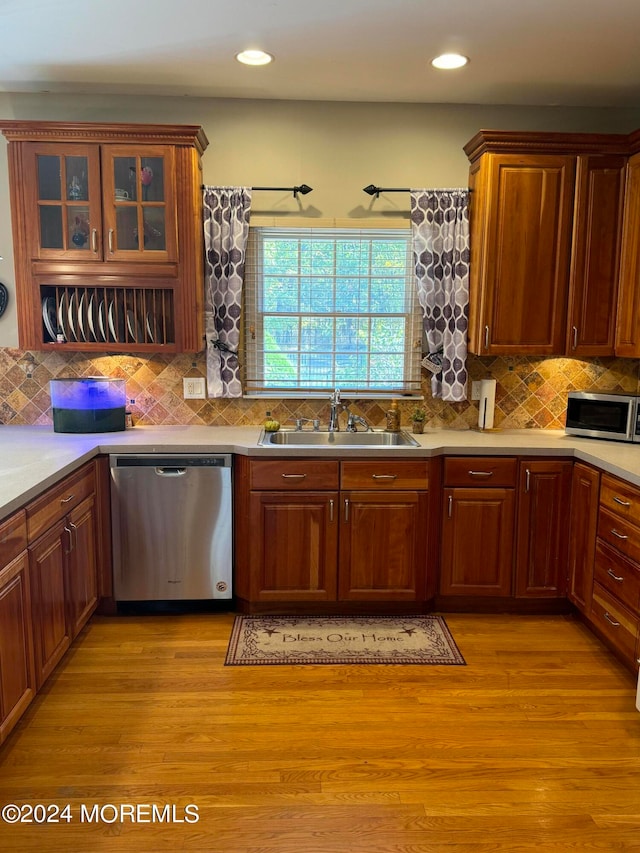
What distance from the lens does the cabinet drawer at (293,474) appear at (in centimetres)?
312

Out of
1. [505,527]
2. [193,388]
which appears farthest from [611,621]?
[193,388]

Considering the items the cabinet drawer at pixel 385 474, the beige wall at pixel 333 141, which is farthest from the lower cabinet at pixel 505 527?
the beige wall at pixel 333 141

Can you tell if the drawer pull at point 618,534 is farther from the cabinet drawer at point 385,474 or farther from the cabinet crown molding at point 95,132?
the cabinet crown molding at point 95,132

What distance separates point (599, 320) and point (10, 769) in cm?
328

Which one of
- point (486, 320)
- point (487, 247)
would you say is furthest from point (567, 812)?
point (487, 247)

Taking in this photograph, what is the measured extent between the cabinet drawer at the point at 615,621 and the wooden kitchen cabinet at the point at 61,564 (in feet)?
7.69

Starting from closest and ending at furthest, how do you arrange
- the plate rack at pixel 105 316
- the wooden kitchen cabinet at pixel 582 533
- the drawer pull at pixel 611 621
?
1. the drawer pull at pixel 611 621
2. the wooden kitchen cabinet at pixel 582 533
3. the plate rack at pixel 105 316

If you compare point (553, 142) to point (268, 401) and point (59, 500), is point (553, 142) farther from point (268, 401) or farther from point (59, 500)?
point (59, 500)

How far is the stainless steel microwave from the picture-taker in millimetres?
3156

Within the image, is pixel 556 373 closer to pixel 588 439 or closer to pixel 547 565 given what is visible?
pixel 588 439

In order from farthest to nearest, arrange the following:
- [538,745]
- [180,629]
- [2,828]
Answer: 1. [180,629]
2. [538,745]
3. [2,828]

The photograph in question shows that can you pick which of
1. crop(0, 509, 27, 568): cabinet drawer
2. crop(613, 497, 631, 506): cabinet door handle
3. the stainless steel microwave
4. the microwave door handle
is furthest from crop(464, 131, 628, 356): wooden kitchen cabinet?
crop(0, 509, 27, 568): cabinet drawer

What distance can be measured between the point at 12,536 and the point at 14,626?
305 mm

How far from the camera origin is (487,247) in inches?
131
